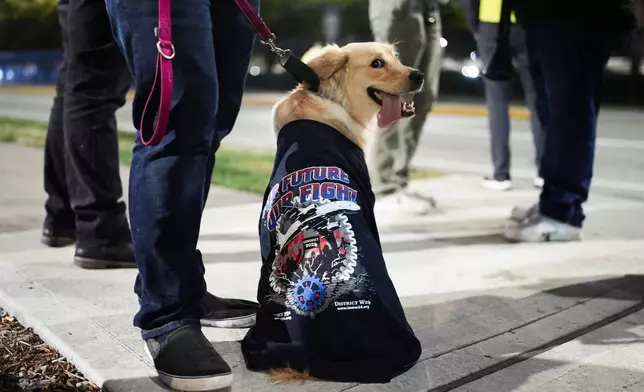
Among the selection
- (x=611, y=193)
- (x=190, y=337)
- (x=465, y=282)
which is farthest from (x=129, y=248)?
(x=611, y=193)

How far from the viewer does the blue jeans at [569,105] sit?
3.52m

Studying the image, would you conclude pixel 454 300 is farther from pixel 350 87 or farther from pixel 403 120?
pixel 403 120

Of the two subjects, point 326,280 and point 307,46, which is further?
point 307,46

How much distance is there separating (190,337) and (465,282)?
4.52ft

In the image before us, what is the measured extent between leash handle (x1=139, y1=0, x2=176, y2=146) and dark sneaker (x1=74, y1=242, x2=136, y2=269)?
4.30ft

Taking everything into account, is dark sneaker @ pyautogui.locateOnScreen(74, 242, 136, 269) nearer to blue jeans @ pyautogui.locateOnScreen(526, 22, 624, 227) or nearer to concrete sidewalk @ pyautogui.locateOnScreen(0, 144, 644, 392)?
concrete sidewalk @ pyautogui.locateOnScreen(0, 144, 644, 392)

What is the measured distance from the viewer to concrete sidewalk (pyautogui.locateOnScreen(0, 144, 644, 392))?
7.01 ft

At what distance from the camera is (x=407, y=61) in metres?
3.89

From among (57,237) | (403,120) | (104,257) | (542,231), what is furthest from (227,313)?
(403,120)

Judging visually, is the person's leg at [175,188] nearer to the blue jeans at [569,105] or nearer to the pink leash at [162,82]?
the pink leash at [162,82]

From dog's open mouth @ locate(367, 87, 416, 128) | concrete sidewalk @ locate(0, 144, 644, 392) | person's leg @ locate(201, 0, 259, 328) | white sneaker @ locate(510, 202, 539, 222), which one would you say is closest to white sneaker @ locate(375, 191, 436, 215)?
concrete sidewalk @ locate(0, 144, 644, 392)

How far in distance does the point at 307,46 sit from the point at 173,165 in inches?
760

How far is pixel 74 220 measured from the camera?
3547 mm

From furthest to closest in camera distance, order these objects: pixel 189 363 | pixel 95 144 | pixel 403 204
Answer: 1. pixel 403 204
2. pixel 95 144
3. pixel 189 363
